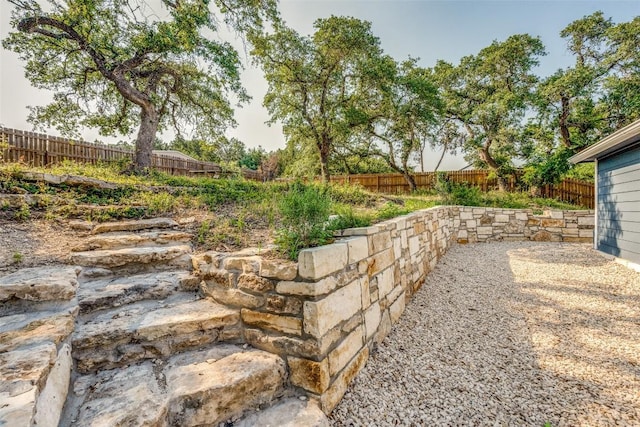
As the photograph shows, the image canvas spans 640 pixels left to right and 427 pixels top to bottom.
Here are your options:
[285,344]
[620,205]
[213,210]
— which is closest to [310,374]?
[285,344]

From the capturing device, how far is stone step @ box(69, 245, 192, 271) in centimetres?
226

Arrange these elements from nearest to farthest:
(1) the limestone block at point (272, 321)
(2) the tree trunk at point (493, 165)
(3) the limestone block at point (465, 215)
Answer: (1) the limestone block at point (272, 321) < (3) the limestone block at point (465, 215) < (2) the tree trunk at point (493, 165)

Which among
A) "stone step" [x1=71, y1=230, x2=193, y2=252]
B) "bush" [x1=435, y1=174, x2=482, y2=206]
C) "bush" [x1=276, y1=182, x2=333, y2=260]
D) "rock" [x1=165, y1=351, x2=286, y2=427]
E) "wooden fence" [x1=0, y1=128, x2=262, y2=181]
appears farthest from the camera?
"bush" [x1=435, y1=174, x2=482, y2=206]

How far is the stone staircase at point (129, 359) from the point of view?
1146mm

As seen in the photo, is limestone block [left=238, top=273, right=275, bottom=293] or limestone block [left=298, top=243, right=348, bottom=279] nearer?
limestone block [left=298, top=243, right=348, bottom=279]

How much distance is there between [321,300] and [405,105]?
1115 cm

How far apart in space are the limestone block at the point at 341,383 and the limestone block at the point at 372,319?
14 cm

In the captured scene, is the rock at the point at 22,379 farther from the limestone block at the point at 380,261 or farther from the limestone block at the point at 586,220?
the limestone block at the point at 586,220

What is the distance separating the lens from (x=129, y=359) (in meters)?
1.53

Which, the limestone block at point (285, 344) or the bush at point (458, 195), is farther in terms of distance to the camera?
the bush at point (458, 195)

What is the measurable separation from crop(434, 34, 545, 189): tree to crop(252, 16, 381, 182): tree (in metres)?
4.21

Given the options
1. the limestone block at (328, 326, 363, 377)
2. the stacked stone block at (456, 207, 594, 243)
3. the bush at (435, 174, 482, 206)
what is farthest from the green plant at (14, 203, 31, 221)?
the bush at (435, 174, 482, 206)

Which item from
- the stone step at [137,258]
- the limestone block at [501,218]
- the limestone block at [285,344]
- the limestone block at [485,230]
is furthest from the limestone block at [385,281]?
the limestone block at [501,218]

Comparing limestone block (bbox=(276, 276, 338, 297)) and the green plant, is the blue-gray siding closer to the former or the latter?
limestone block (bbox=(276, 276, 338, 297))
